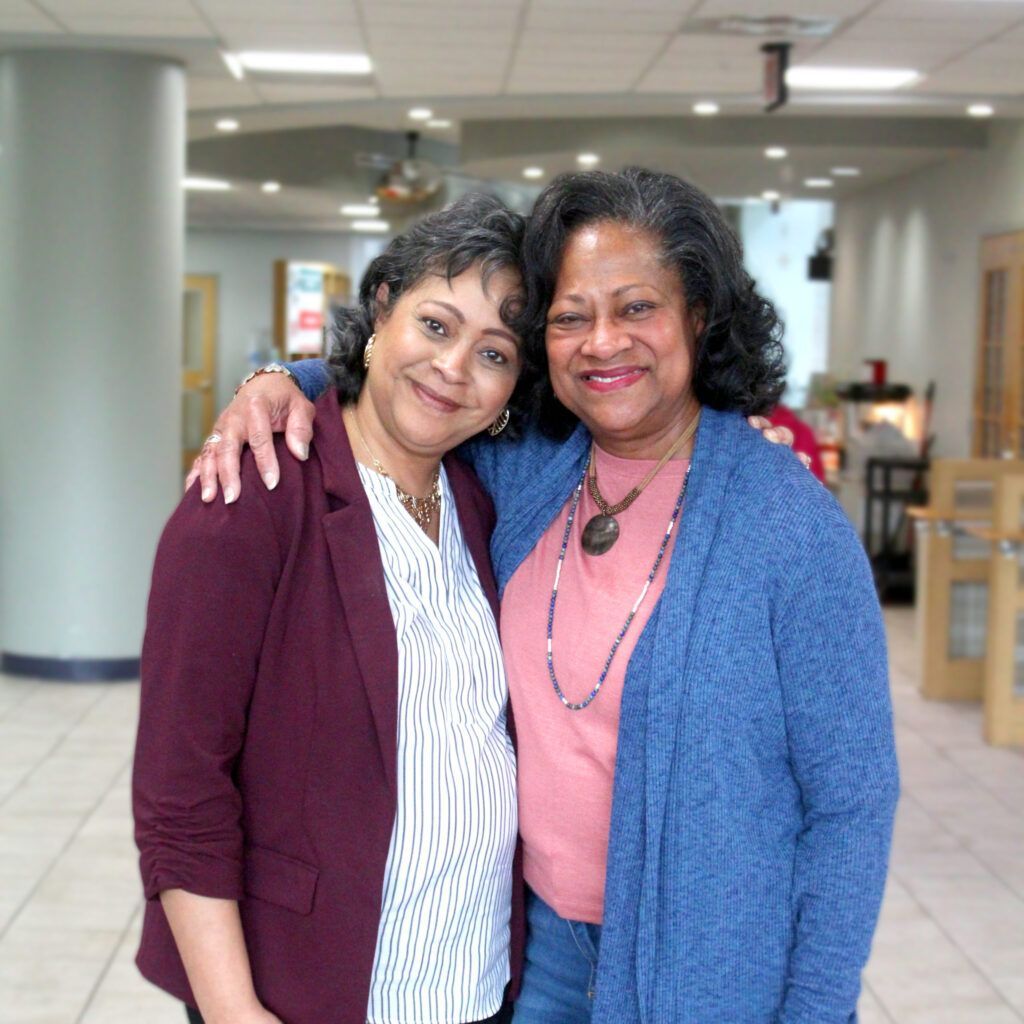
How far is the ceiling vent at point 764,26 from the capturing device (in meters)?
6.04

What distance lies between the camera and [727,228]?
1.77m

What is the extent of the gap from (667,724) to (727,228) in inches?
24.8

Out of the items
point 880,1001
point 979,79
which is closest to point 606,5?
point 979,79

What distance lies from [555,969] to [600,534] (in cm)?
58

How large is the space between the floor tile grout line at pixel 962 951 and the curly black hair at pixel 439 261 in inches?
105

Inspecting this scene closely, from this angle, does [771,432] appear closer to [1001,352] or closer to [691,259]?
[691,259]

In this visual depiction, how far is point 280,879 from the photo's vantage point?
5.29ft

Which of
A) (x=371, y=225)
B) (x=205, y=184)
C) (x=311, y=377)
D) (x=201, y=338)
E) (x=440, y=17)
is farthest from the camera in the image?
(x=201, y=338)

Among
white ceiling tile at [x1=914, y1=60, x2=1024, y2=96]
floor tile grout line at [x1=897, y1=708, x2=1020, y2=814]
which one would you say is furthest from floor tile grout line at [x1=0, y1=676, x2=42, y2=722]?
white ceiling tile at [x1=914, y1=60, x2=1024, y2=96]

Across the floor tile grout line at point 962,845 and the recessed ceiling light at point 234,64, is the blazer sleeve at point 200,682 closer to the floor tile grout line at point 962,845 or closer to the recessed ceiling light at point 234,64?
the floor tile grout line at point 962,845

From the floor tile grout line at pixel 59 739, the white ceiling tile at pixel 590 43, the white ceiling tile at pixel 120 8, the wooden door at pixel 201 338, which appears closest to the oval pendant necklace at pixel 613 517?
the floor tile grout line at pixel 59 739

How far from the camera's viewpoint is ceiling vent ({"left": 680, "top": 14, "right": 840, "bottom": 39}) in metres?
6.04

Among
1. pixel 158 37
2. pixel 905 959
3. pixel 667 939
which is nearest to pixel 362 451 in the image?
pixel 667 939

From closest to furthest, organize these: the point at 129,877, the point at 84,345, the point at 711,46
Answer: the point at 129,877 → the point at 711,46 → the point at 84,345
